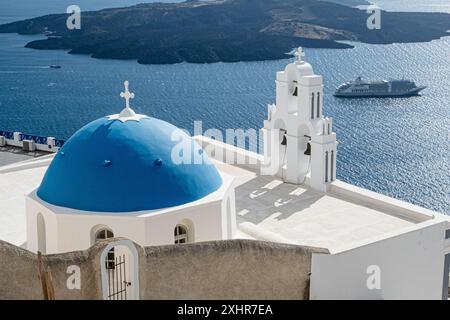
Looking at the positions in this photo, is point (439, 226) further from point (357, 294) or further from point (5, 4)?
point (5, 4)

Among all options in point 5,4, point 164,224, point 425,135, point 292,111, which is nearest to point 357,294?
point 164,224

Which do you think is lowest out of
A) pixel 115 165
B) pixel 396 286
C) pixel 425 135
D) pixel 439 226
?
pixel 425 135

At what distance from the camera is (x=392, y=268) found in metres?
16.9

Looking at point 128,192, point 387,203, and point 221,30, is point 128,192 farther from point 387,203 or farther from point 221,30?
point 221,30

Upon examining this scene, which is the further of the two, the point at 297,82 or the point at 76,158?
the point at 297,82

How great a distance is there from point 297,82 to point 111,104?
2087 inches

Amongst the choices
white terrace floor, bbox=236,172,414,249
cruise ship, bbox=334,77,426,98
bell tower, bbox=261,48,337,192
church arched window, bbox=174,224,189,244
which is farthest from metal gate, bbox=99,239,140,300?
cruise ship, bbox=334,77,426,98

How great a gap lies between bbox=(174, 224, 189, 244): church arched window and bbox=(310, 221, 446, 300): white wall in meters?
2.84

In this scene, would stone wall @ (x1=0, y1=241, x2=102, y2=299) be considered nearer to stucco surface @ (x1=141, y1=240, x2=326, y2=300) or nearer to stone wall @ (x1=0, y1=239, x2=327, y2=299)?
stone wall @ (x1=0, y1=239, x2=327, y2=299)

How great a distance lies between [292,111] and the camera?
22.4 metres

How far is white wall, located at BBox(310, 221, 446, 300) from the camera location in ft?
51.4

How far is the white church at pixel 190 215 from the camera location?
51.2ft

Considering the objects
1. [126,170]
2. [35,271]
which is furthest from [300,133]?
[35,271]

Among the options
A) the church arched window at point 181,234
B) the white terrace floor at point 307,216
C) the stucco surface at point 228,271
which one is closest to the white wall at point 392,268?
the stucco surface at point 228,271
